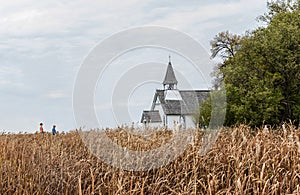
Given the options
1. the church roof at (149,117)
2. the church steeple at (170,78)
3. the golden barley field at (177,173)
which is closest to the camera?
the golden barley field at (177,173)

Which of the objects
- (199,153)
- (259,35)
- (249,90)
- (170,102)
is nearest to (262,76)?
(249,90)

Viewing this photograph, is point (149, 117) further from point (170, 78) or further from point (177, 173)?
point (170, 78)

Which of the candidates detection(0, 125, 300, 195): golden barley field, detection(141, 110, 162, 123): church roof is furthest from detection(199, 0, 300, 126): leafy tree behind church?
detection(0, 125, 300, 195): golden barley field

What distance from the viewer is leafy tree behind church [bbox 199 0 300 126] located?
21312 millimetres

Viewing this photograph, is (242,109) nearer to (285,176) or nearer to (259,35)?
(259,35)

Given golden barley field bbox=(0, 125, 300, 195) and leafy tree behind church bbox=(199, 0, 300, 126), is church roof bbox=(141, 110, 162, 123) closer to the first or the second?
leafy tree behind church bbox=(199, 0, 300, 126)

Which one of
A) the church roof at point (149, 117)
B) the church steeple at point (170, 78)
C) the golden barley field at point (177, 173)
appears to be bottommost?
the golden barley field at point (177, 173)

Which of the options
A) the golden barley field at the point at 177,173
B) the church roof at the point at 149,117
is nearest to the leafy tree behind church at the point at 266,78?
the church roof at the point at 149,117

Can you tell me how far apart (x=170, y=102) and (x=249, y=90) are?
45.6 ft

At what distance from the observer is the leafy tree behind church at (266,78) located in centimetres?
2131

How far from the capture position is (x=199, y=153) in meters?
6.08

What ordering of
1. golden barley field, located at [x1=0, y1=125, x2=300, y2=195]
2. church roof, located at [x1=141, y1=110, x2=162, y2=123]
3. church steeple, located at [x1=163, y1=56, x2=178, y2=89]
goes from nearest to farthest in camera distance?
1. golden barley field, located at [x1=0, y1=125, x2=300, y2=195]
2. church roof, located at [x1=141, y1=110, x2=162, y2=123]
3. church steeple, located at [x1=163, y1=56, x2=178, y2=89]

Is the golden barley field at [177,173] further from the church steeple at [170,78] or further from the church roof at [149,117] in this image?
the church steeple at [170,78]

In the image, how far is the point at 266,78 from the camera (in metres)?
21.6
